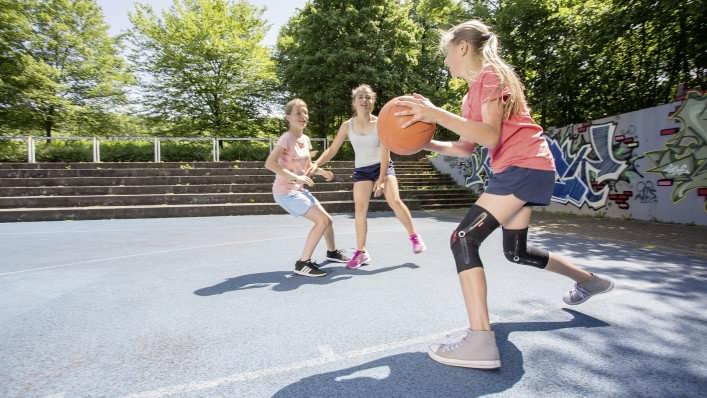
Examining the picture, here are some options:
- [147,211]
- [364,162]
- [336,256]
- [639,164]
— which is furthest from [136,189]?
[639,164]

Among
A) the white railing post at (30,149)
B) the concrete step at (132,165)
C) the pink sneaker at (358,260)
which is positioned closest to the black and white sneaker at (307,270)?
the pink sneaker at (358,260)

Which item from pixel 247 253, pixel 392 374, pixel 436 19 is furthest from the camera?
pixel 436 19

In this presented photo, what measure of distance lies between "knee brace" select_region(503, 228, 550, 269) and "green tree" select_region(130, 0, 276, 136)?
26.4m

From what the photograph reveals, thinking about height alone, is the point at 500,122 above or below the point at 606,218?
above

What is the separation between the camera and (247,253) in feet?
18.4

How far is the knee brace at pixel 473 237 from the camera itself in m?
2.21

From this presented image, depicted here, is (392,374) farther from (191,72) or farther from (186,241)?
(191,72)

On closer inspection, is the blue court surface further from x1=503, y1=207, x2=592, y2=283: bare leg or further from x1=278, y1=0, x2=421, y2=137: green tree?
x1=278, y1=0, x2=421, y2=137: green tree

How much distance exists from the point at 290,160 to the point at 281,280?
1.35 meters

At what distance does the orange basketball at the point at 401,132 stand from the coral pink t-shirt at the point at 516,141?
317 mm

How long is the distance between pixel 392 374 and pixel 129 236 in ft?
23.4

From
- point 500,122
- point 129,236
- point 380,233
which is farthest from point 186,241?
point 500,122

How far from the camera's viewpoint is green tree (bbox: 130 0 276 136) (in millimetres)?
25266

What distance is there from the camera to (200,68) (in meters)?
25.5
